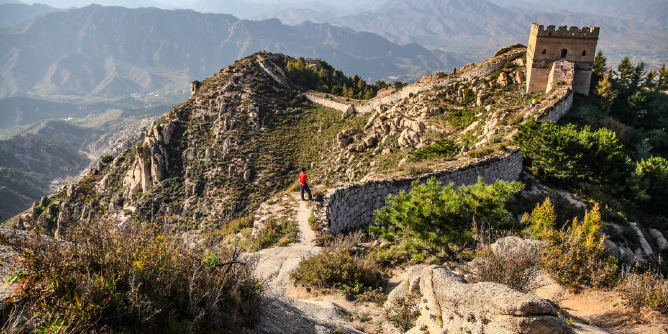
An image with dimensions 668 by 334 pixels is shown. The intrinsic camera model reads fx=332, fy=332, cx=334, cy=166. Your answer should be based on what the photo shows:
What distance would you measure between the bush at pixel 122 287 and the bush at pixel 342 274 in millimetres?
2977

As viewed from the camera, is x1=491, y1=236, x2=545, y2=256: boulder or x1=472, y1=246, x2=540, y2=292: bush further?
x1=491, y1=236, x2=545, y2=256: boulder

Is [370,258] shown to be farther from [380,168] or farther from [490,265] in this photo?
[380,168]

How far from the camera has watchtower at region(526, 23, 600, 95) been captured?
2242 centimetres

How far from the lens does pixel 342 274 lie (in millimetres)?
7352

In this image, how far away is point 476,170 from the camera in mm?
13547

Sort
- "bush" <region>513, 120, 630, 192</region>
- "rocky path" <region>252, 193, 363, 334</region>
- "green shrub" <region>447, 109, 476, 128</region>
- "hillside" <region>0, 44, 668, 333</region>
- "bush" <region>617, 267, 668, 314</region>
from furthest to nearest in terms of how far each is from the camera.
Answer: "green shrub" <region>447, 109, 476, 128</region> → "bush" <region>513, 120, 630, 192</region> → "bush" <region>617, 267, 668, 314</region> → "rocky path" <region>252, 193, 363, 334</region> → "hillside" <region>0, 44, 668, 333</region>

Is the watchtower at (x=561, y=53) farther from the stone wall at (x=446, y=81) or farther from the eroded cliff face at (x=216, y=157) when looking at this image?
the eroded cliff face at (x=216, y=157)

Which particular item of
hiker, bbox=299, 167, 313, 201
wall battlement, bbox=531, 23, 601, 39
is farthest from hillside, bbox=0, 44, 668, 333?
wall battlement, bbox=531, 23, 601, 39

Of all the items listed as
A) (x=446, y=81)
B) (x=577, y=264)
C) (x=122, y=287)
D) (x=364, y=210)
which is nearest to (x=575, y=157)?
(x=364, y=210)

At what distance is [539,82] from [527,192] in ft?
44.3

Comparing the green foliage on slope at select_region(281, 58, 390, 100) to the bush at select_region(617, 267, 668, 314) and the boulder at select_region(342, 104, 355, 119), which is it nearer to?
the boulder at select_region(342, 104, 355, 119)

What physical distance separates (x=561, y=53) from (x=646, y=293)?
2315 centimetres

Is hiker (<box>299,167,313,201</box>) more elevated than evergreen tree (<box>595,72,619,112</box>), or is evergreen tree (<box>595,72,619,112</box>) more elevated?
evergreen tree (<box>595,72,619,112</box>)

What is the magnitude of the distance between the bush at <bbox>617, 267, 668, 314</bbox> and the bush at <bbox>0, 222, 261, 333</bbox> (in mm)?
5813
